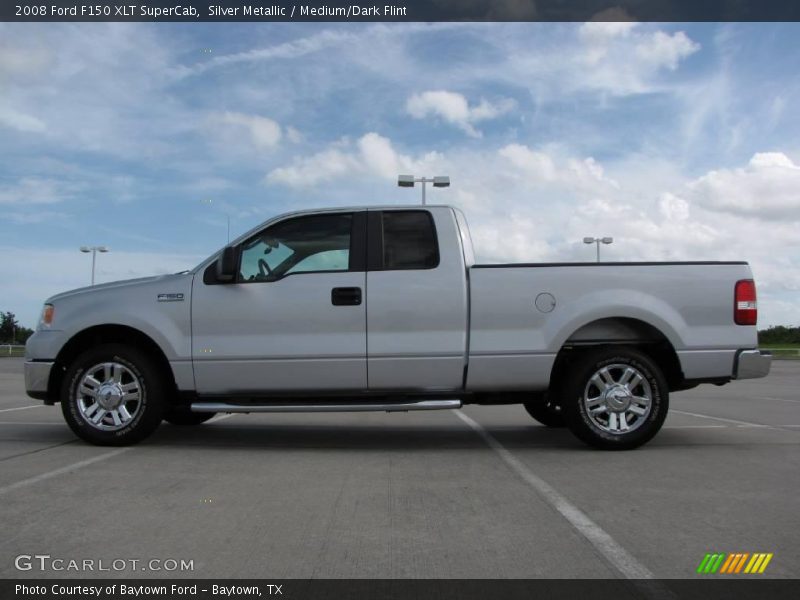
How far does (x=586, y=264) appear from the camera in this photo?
6305mm

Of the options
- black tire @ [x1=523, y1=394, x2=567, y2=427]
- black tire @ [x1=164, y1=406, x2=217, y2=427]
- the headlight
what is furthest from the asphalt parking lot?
the headlight

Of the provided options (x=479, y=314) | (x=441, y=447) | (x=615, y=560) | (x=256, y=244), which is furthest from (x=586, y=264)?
(x=615, y=560)

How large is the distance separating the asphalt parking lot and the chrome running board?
15.7 inches

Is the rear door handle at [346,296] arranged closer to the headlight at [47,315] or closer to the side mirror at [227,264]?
the side mirror at [227,264]

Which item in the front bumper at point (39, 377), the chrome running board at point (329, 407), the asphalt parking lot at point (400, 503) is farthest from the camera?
the front bumper at point (39, 377)

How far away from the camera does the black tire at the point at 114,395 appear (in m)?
6.33

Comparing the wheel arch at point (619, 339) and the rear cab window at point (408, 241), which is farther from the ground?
the rear cab window at point (408, 241)

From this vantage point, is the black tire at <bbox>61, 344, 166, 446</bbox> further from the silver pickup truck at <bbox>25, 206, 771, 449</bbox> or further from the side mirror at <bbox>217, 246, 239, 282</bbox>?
the side mirror at <bbox>217, 246, 239, 282</bbox>

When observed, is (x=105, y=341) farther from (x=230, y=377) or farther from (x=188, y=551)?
(x=188, y=551)

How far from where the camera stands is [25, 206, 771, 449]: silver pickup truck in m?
6.20

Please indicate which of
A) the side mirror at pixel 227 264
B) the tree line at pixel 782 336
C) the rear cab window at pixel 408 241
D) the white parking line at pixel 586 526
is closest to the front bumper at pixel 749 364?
the white parking line at pixel 586 526

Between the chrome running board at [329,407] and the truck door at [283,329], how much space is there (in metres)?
0.14

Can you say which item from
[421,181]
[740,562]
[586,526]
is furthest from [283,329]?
[421,181]
